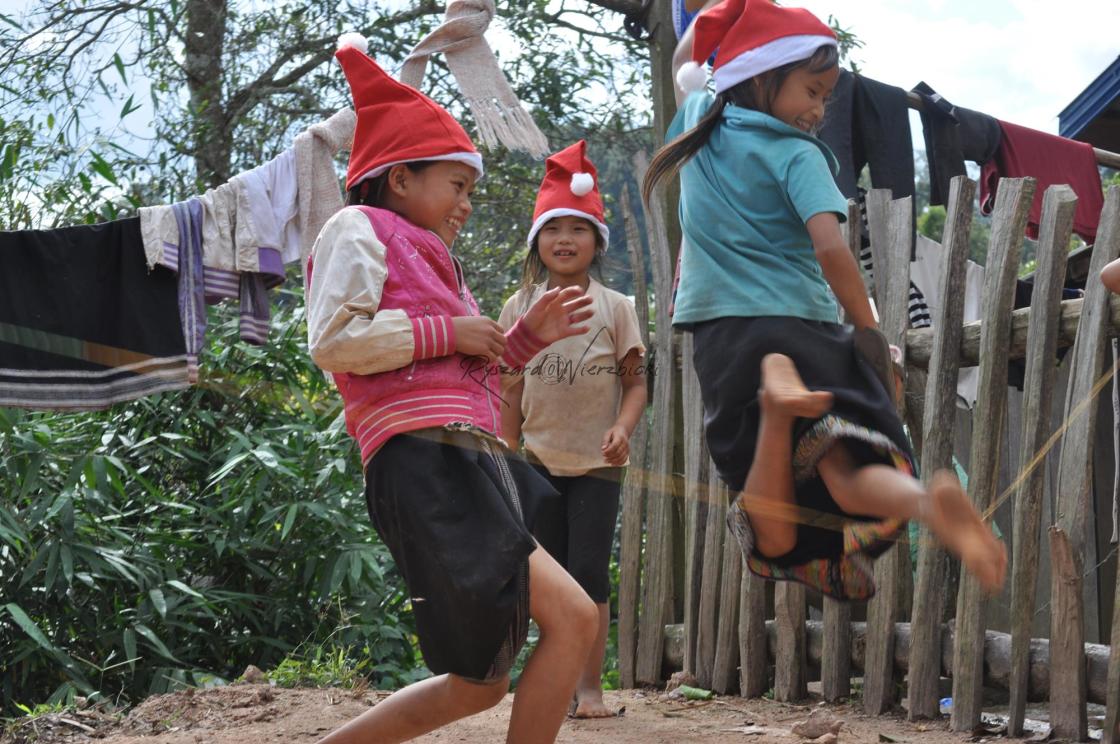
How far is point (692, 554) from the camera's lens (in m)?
4.92

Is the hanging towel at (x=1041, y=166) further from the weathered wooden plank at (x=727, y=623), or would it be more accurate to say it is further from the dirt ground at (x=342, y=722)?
the dirt ground at (x=342, y=722)

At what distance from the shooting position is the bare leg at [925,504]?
2.26 m

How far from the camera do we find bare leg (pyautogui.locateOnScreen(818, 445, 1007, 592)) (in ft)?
7.41

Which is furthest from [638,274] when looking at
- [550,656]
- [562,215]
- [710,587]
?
[550,656]

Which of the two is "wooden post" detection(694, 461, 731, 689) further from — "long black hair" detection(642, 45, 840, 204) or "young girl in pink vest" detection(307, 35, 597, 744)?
"young girl in pink vest" detection(307, 35, 597, 744)

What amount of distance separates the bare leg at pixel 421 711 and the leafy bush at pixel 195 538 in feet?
9.15

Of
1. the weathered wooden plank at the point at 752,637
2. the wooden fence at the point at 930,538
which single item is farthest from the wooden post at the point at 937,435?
the weathered wooden plank at the point at 752,637

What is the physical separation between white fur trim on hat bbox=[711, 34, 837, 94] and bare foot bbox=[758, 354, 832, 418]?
2.32 ft

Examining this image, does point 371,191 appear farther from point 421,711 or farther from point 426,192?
point 421,711

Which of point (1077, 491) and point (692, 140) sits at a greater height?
point (692, 140)

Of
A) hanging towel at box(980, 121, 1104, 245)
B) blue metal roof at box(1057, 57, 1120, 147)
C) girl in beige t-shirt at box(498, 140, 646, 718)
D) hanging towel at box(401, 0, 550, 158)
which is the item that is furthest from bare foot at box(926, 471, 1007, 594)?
blue metal roof at box(1057, 57, 1120, 147)

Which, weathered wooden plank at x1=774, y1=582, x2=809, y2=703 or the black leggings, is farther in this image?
weathered wooden plank at x1=774, y1=582, x2=809, y2=703

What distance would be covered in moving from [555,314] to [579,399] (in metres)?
1.56

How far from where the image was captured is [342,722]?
4.07 m
